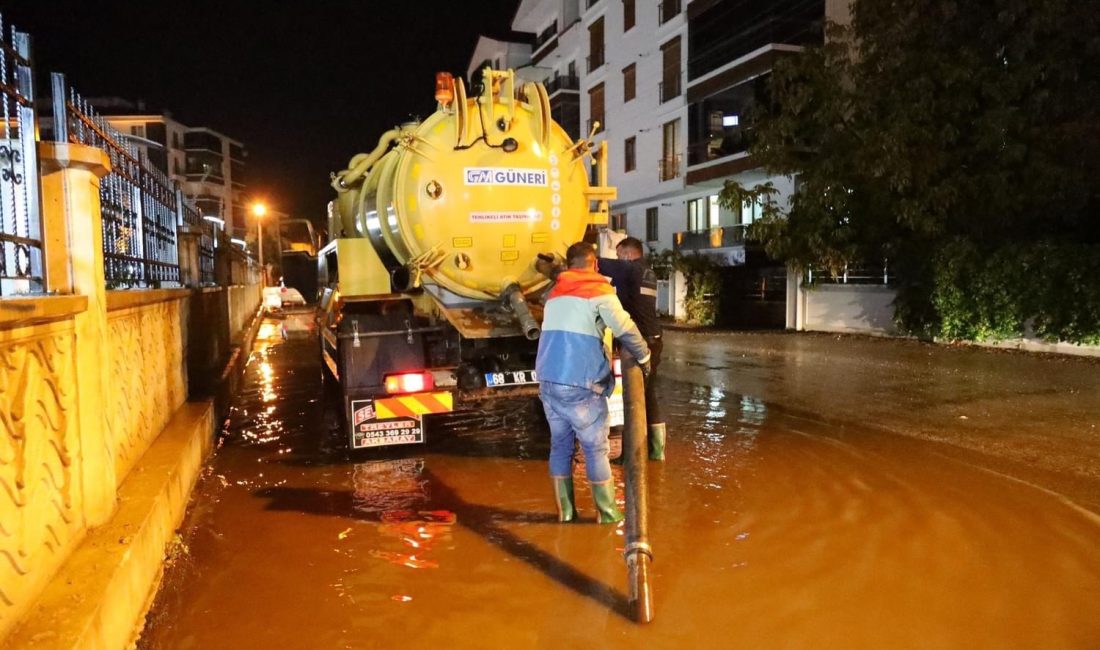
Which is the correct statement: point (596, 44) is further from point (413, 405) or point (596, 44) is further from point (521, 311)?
point (413, 405)

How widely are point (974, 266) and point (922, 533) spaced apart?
11.1 m

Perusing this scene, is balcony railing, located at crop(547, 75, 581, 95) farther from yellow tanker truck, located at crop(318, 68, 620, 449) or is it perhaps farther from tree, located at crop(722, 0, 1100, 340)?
yellow tanker truck, located at crop(318, 68, 620, 449)

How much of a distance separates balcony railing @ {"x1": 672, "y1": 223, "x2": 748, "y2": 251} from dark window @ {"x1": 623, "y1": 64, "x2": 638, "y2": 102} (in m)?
6.40

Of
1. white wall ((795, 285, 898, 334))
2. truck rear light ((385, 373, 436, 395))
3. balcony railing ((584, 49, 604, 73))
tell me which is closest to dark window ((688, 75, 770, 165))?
white wall ((795, 285, 898, 334))

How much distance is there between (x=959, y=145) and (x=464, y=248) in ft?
38.4

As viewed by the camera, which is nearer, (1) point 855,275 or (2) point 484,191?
(2) point 484,191

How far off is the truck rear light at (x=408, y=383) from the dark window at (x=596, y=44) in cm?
2812

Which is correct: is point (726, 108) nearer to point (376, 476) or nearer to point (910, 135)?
point (910, 135)

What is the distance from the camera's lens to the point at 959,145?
14586 millimetres

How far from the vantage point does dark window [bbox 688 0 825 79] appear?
2195cm

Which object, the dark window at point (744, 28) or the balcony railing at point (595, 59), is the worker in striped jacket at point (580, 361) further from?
the balcony railing at point (595, 59)

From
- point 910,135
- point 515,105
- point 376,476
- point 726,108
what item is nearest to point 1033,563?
point 376,476

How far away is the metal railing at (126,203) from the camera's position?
478 centimetres

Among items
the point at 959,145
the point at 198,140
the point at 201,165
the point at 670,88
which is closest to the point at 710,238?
the point at 670,88
